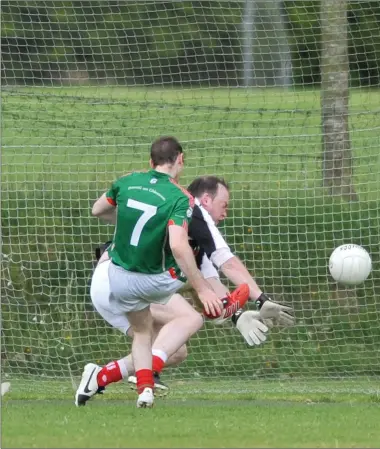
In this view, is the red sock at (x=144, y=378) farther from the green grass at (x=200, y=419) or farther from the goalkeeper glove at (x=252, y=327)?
the goalkeeper glove at (x=252, y=327)

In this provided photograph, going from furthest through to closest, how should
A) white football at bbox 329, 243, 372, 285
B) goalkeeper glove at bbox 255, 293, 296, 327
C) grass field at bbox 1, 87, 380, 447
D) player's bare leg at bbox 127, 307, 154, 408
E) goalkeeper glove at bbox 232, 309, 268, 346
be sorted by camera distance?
grass field at bbox 1, 87, 380, 447
white football at bbox 329, 243, 372, 285
goalkeeper glove at bbox 232, 309, 268, 346
goalkeeper glove at bbox 255, 293, 296, 327
player's bare leg at bbox 127, 307, 154, 408

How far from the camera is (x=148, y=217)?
774 centimetres

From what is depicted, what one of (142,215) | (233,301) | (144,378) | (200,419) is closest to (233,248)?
(233,301)

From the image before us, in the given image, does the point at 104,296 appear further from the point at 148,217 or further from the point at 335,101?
the point at 335,101

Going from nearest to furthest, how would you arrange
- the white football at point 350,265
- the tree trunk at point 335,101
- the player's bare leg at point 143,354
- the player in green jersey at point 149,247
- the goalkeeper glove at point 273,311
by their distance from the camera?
the player in green jersey at point 149,247
the player's bare leg at point 143,354
the goalkeeper glove at point 273,311
the white football at point 350,265
the tree trunk at point 335,101

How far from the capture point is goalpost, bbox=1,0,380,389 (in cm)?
1173

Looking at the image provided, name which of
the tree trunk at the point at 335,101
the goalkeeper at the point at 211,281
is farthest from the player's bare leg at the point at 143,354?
the tree trunk at the point at 335,101

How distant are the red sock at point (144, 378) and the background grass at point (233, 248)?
144 inches

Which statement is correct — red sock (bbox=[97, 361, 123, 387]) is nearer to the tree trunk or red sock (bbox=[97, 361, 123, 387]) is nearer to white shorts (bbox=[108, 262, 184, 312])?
white shorts (bbox=[108, 262, 184, 312])

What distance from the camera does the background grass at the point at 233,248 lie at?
460 inches

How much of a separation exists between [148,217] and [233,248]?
4.64 metres

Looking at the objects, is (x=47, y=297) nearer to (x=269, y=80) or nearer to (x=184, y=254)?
(x=269, y=80)

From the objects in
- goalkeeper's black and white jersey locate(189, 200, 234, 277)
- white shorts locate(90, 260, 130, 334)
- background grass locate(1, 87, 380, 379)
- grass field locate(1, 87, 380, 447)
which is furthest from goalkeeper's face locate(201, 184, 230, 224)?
background grass locate(1, 87, 380, 379)

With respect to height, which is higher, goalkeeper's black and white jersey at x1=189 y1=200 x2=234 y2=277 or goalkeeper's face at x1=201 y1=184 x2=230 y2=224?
goalkeeper's face at x1=201 y1=184 x2=230 y2=224
